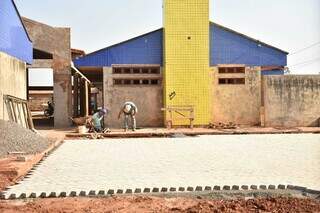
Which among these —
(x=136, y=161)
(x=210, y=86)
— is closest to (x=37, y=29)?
(x=210, y=86)

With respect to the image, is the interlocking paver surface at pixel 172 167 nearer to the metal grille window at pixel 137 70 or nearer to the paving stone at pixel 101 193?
the paving stone at pixel 101 193

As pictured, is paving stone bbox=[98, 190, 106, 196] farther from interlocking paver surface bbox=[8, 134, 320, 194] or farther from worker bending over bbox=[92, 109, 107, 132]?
worker bending over bbox=[92, 109, 107, 132]

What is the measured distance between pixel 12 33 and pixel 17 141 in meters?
5.53

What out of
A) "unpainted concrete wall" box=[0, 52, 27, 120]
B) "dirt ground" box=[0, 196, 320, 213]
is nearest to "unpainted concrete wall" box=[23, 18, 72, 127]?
"unpainted concrete wall" box=[0, 52, 27, 120]

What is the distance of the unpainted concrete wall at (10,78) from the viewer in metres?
13.7

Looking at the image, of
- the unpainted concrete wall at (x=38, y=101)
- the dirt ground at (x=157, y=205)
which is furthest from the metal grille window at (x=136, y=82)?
the unpainted concrete wall at (x=38, y=101)

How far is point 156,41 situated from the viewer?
22844 millimetres

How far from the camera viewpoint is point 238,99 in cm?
2248

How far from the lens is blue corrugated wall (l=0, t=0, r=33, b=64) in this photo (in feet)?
45.8

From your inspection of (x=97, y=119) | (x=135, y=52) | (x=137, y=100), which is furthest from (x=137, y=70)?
(x=97, y=119)

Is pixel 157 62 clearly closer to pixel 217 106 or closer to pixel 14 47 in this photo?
pixel 217 106

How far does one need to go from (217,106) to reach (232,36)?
401 cm

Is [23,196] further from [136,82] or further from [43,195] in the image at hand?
[136,82]

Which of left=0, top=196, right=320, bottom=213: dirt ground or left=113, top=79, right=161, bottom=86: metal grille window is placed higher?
left=113, top=79, right=161, bottom=86: metal grille window
